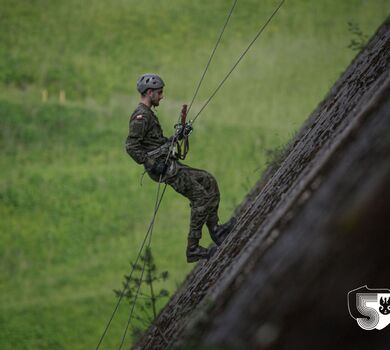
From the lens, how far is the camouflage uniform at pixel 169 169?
906 cm

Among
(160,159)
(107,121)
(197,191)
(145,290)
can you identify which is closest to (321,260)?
(197,191)

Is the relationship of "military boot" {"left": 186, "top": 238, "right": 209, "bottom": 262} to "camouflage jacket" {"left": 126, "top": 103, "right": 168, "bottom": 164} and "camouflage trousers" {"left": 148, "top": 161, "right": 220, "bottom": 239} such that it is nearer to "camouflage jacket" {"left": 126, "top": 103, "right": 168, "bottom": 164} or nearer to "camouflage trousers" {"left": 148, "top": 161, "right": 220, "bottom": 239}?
"camouflage trousers" {"left": 148, "top": 161, "right": 220, "bottom": 239}

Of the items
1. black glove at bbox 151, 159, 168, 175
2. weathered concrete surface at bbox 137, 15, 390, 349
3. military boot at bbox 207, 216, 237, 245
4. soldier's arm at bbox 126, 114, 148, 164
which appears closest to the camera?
weathered concrete surface at bbox 137, 15, 390, 349

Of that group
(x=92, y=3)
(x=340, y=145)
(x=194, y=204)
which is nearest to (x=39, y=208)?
→ (x=92, y=3)

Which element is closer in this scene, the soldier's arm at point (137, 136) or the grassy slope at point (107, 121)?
the soldier's arm at point (137, 136)

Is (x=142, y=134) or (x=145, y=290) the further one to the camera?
(x=145, y=290)

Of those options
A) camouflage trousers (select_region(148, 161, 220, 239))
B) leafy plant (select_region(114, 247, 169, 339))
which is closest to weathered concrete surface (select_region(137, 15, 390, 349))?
camouflage trousers (select_region(148, 161, 220, 239))

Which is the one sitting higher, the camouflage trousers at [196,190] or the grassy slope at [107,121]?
A: the grassy slope at [107,121]

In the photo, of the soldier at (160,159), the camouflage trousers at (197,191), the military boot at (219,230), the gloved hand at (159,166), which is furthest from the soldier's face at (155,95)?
the military boot at (219,230)

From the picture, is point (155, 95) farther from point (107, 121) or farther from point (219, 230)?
point (107, 121)

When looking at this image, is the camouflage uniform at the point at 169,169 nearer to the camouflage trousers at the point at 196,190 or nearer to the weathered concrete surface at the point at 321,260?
the camouflage trousers at the point at 196,190

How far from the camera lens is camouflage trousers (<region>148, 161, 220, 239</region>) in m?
9.16

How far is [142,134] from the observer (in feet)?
29.7

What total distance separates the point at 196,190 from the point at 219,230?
697 millimetres
